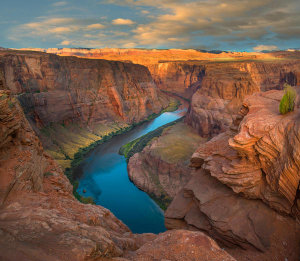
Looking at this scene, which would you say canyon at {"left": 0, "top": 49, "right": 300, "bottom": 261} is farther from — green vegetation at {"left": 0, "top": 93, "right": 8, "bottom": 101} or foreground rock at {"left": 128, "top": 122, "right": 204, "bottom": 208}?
foreground rock at {"left": 128, "top": 122, "right": 204, "bottom": 208}

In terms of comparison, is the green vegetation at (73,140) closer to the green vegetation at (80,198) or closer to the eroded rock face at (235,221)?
the green vegetation at (80,198)

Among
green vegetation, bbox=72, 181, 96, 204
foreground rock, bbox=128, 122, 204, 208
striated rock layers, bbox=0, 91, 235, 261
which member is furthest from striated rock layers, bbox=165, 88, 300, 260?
green vegetation, bbox=72, 181, 96, 204

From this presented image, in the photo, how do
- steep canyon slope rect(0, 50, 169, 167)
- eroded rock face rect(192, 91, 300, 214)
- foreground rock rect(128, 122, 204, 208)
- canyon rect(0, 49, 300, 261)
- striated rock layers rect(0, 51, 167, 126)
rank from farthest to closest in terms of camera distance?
1. striated rock layers rect(0, 51, 167, 126)
2. steep canyon slope rect(0, 50, 169, 167)
3. foreground rock rect(128, 122, 204, 208)
4. eroded rock face rect(192, 91, 300, 214)
5. canyon rect(0, 49, 300, 261)

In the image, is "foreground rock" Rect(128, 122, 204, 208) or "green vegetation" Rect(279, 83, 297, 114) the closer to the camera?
"green vegetation" Rect(279, 83, 297, 114)

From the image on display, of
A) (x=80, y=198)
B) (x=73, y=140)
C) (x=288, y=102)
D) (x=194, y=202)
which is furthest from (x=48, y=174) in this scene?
(x=73, y=140)

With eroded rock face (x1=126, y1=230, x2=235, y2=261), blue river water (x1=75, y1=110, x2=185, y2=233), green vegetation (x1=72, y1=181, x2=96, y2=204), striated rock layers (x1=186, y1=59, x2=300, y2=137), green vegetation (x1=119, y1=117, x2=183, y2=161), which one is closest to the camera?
eroded rock face (x1=126, y1=230, x2=235, y2=261)

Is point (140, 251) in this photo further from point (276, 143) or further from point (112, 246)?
point (276, 143)

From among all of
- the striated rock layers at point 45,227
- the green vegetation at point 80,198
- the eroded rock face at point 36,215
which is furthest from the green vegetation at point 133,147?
the striated rock layers at point 45,227
